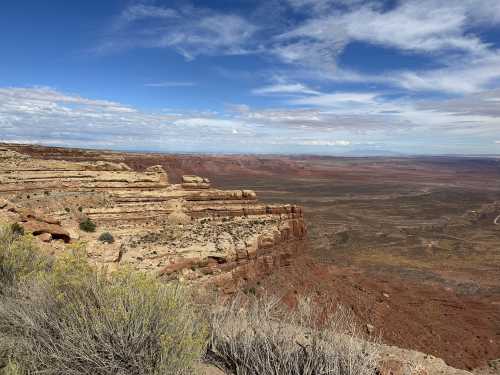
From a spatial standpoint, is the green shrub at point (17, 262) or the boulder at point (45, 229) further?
the boulder at point (45, 229)

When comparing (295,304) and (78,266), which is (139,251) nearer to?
(295,304)

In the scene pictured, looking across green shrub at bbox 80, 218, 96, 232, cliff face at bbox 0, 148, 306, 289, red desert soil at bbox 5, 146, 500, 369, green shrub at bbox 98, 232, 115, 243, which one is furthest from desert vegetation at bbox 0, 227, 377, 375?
green shrub at bbox 80, 218, 96, 232

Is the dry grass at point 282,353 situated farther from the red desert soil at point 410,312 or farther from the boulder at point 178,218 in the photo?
the boulder at point 178,218

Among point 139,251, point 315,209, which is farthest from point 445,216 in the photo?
point 139,251

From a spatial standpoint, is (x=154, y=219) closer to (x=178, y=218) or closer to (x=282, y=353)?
(x=178, y=218)

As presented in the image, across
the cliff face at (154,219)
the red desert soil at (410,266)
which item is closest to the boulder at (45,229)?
the cliff face at (154,219)
